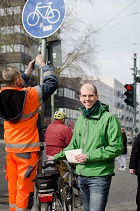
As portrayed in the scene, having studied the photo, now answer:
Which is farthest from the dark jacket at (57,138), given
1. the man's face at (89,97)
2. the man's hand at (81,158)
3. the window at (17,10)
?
the window at (17,10)

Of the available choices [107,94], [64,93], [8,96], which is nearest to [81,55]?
[8,96]

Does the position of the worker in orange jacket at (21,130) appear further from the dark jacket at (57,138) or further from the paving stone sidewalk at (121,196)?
the dark jacket at (57,138)

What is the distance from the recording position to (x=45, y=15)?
16.8 feet

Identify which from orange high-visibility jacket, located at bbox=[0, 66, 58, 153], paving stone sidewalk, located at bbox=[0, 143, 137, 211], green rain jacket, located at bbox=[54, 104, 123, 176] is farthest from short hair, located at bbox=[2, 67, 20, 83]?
paving stone sidewalk, located at bbox=[0, 143, 137, 211]

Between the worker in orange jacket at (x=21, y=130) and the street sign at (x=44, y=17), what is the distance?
0.96 m

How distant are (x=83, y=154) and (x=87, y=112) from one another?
48cm

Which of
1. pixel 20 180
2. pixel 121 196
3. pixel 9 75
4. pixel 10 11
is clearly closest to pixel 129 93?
pixel 10 11

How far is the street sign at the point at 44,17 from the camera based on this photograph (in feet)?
16.6

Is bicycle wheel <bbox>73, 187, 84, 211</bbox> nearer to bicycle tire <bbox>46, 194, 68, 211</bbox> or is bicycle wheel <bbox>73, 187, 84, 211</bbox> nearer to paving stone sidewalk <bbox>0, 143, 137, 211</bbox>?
paving stone sidewalk <bbox>0, 143, 137, 211</bbox>

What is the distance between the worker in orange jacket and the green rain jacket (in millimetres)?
586

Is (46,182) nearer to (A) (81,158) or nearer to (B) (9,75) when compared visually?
(A) (81,158)

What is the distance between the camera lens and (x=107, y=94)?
4358 inches

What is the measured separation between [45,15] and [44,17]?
0.03 metres

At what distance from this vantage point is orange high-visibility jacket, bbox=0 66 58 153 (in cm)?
419
